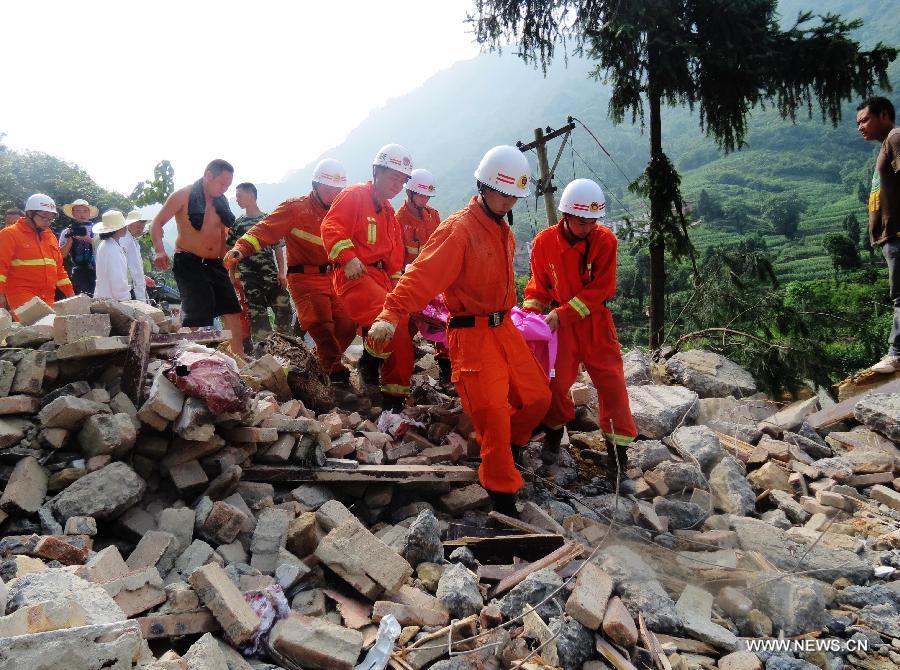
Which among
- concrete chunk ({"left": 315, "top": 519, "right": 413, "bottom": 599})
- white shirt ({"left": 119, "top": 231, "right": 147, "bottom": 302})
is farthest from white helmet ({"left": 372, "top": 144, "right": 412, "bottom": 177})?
white shirt ({"left": 119, "top": 231, "right": 147, "bottom": 302})

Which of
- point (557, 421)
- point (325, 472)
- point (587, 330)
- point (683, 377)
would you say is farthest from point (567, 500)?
point (683, 377)

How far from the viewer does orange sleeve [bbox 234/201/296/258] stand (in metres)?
5.14

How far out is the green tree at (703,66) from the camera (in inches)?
316

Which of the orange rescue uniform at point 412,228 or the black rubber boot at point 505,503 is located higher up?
the orange rescue uniform at point 412,228

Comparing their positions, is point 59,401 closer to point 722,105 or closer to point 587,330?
point 587,330

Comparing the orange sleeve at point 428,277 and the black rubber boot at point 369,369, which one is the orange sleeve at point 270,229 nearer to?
the black rubber boot at point 369,369

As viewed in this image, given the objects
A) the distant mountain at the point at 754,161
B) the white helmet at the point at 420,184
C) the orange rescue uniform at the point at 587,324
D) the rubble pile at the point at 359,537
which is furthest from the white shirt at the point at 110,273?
the distant mountain at the point at 754,161

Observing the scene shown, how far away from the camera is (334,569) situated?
271cm

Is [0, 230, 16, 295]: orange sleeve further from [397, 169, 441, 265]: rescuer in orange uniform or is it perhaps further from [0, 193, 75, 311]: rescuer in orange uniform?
[397, 169, 441, 265]: rescuer in orange uniform

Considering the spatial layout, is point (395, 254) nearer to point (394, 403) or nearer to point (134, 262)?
point (394, 403)

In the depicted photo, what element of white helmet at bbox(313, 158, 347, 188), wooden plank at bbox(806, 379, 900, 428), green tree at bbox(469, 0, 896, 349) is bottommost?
wooden plank at bbox(806, 379, 900, 428)

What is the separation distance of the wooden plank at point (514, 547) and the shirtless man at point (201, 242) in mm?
3335

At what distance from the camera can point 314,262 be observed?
539 centimetres

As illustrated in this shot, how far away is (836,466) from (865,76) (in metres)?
6.77
